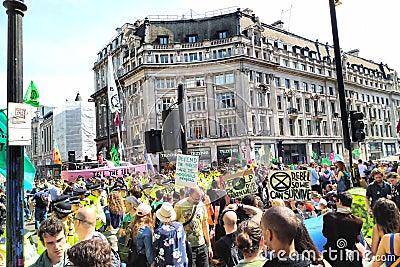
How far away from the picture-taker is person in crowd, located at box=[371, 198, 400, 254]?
3.66 meters

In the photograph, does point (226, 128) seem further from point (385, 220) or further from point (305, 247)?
point (305, 247)

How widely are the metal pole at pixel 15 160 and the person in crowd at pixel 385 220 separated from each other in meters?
3.72

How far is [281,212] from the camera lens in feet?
8.41

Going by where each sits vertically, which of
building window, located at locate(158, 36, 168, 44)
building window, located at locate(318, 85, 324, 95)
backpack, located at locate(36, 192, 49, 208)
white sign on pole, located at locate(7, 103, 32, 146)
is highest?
building window, located at locate(158, 36, 168, 44)

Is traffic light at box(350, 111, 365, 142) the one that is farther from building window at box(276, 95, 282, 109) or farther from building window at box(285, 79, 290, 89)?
building window at box(285, 79, 290, 89)

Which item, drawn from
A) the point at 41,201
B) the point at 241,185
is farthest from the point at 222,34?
the point at 241,185

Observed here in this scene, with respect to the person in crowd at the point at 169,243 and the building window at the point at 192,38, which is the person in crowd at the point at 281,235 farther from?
the building window at the point at 192,38

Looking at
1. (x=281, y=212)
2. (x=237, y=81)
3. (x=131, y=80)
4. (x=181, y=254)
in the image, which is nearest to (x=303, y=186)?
(x=181, y=254)

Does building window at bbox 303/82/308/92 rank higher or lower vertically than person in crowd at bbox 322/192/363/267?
higher

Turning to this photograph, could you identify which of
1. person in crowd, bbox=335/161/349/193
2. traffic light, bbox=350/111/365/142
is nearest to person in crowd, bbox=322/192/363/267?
traffic light, bbox=350/111/365/142

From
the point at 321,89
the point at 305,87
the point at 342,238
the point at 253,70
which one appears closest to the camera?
the point at 342,238

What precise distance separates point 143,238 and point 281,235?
241 centimetres

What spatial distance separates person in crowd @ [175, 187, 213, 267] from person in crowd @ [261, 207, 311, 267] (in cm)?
269

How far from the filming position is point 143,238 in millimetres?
4402
